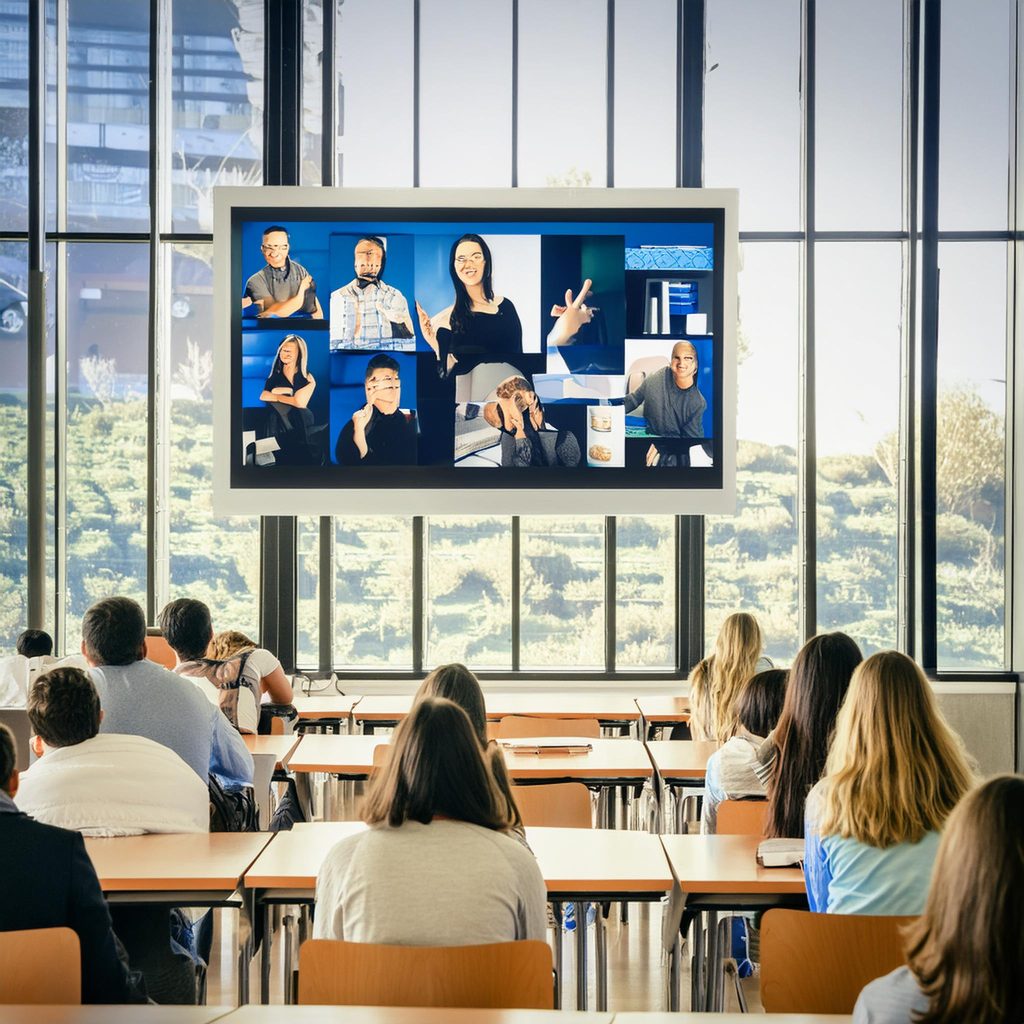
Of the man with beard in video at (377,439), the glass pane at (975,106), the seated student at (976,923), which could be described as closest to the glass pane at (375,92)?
the man with beard in video at (377,439)

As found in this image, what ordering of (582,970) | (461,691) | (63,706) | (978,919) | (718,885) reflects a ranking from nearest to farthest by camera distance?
(978,919), (718,885), (63,706), (582,970), (461,691)

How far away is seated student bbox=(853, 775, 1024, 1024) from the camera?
1.44 metres

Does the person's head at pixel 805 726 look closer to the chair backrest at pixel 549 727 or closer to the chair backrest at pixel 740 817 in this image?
the chair backrest at pixel 740 817

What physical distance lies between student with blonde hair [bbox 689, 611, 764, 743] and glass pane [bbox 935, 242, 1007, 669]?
3.48 meters

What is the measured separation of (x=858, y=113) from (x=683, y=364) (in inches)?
93.6

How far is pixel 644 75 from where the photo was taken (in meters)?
7.81

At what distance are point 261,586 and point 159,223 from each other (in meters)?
2.64

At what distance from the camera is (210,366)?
25.8ft

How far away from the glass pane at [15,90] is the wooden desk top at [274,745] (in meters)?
4.92

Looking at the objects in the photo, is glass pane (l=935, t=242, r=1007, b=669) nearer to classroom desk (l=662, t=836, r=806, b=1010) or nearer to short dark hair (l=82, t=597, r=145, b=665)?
classroom desk (l=662, t=836, r=806, b=1010)

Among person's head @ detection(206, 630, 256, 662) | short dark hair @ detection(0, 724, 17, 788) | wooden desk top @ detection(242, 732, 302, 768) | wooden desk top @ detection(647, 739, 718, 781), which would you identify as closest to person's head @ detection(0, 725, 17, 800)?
short dark hair @ detection(0, 724, 17, 788)

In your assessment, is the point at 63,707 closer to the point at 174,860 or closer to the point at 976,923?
the point at 174,860

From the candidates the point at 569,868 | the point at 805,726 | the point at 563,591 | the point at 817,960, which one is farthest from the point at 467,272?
the point at 817,960

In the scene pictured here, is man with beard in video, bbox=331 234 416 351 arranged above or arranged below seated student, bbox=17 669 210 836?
above
